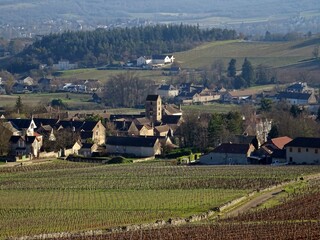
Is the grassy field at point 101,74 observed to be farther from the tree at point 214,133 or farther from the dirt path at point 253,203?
the dirt path at point 253,203

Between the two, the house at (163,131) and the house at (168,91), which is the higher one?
the house at (163,131)

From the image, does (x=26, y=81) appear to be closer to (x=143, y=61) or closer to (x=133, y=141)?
(x=143, y=61)

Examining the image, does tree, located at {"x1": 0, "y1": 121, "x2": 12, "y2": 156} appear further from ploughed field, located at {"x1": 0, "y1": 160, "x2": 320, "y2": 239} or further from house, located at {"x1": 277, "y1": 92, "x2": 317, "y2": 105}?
house, located at {"x1": 277, "y1": 92, "x2": 317, "y2": 105}

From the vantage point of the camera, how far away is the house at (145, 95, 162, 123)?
194 ft

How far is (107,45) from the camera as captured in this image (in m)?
108

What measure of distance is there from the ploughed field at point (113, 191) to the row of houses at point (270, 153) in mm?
2216

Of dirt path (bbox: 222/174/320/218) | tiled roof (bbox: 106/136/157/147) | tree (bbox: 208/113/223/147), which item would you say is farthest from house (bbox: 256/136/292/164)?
dirt path (bbox: 222/174/320/218)

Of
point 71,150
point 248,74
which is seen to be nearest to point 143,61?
point 248,74

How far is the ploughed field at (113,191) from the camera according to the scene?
1148 inches

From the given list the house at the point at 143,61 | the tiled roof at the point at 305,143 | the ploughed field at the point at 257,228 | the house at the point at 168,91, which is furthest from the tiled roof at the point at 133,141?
the house at the point at 143,61

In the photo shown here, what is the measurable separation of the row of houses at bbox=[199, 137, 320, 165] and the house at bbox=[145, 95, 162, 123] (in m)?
13.9

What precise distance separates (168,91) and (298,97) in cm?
1098

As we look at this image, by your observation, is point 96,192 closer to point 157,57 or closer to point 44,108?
point 44,108

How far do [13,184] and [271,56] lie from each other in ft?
224
